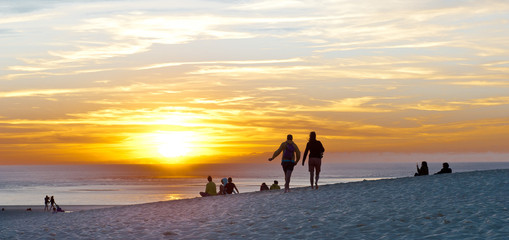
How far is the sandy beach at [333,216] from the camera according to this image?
44.9ft

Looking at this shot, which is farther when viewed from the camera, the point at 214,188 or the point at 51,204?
the point at 51,204

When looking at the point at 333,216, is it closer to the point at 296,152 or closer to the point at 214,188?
the point at 296,152

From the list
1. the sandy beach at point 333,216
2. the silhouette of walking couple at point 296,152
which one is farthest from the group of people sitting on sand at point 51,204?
the silhouette of walking couple at point 296,152

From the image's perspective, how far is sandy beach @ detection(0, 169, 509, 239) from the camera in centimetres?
1368

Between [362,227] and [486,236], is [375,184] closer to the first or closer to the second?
[362,227]

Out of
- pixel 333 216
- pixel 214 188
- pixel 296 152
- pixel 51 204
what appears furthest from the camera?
pixel 51 204

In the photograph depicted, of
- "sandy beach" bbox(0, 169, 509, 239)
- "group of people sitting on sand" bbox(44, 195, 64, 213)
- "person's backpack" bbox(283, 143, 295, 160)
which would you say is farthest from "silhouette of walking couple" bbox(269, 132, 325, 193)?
"group of people sitting on sand" bbox(44, 195, 64, 213)

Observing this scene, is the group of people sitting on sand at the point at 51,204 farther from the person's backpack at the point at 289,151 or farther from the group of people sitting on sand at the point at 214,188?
the person's backpack at the point at 289,151

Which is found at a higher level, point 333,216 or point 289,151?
point 289,151

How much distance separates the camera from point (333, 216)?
16.1 metres

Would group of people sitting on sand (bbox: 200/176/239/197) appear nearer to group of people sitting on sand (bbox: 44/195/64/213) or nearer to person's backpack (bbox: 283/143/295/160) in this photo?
person's backpack (bbox: 283/143/295/160)

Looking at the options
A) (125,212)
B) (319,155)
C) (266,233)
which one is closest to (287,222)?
(266,233)

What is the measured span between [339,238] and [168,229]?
533 cm

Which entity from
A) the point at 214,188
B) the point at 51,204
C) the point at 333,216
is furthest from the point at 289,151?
the point at 51,204
